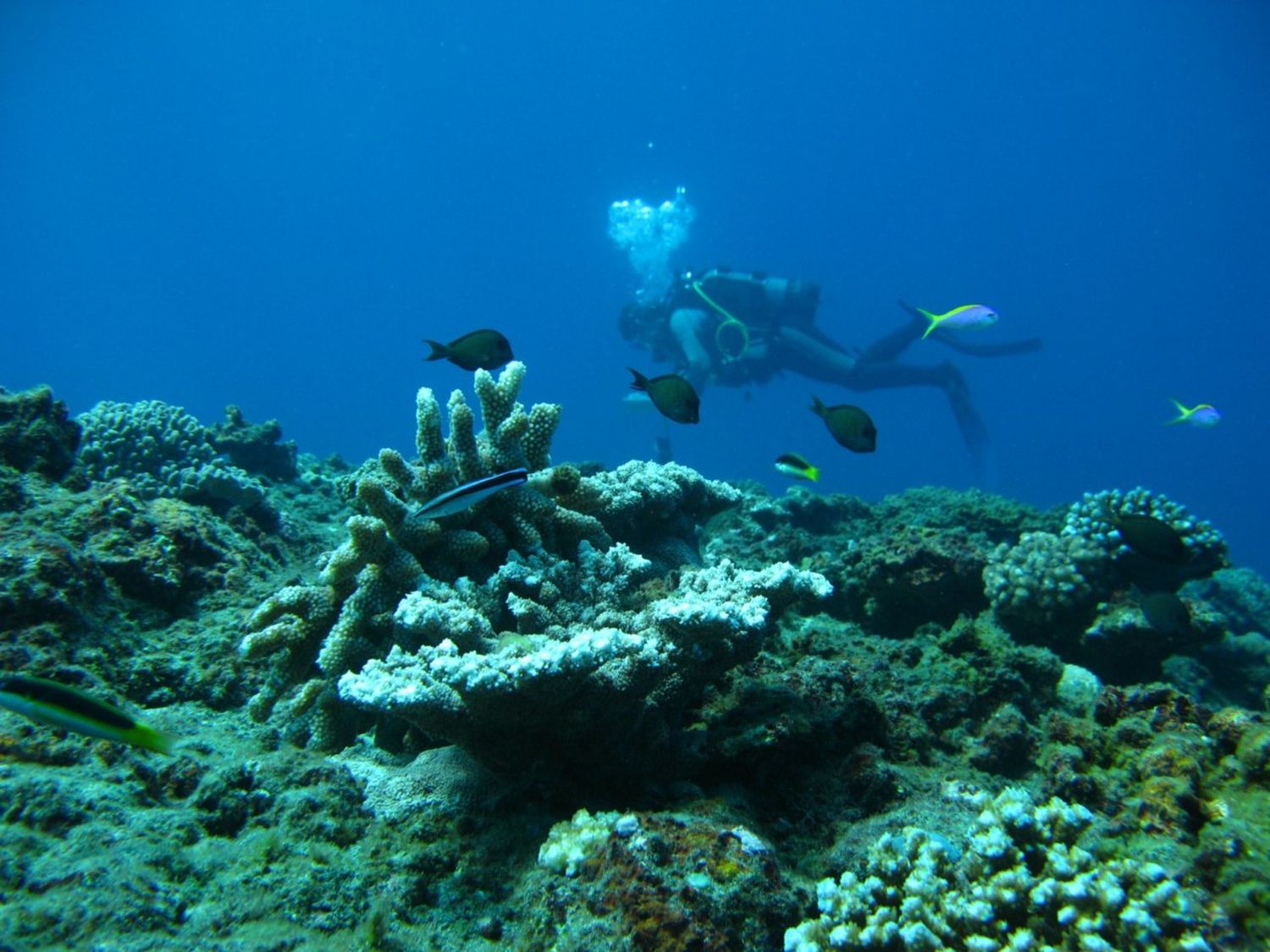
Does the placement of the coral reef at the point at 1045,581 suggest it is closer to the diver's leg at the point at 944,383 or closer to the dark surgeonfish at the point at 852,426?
the dark surgeonfish at the point at 852,426

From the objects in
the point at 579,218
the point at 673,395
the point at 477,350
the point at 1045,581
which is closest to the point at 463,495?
the point at 477,350

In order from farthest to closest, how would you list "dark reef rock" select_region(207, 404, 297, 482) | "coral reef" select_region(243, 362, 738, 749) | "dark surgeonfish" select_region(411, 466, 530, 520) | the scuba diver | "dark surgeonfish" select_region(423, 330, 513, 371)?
the scuba diver → "dark reef rock" select_region(207, 404, 297, 482) → "dark surgeonfish" select_region(423, 330, 513, 371) → "coral reef" select_region(243, 362, 738, 749) → "dark surgeonfish" select_region(411, 466, 530, 520)

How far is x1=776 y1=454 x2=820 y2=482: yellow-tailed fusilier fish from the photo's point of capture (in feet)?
21.2

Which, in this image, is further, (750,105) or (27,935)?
(750,105)

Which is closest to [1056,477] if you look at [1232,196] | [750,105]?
[1232,196]

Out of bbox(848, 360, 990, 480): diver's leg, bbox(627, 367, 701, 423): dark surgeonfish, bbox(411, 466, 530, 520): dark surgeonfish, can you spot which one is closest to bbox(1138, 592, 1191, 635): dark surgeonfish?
bbox(627, 367, 701, 423): dark surgeonfish

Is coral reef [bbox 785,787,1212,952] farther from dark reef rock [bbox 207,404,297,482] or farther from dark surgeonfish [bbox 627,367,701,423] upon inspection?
dark reef rock [bbox 207,404,297,482]

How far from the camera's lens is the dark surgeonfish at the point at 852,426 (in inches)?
206

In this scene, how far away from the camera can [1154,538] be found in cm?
535

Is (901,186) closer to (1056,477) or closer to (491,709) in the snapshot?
(1056,477)

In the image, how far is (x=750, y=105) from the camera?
16312 cm

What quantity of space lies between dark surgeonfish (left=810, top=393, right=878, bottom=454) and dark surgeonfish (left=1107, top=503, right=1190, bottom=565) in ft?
7.61

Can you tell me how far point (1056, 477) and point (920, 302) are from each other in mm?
50592

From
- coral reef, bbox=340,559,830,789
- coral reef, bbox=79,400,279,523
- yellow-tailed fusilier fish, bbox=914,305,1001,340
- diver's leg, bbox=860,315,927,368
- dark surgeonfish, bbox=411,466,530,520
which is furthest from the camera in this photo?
diver's leg, bbox=860,315,927,368
